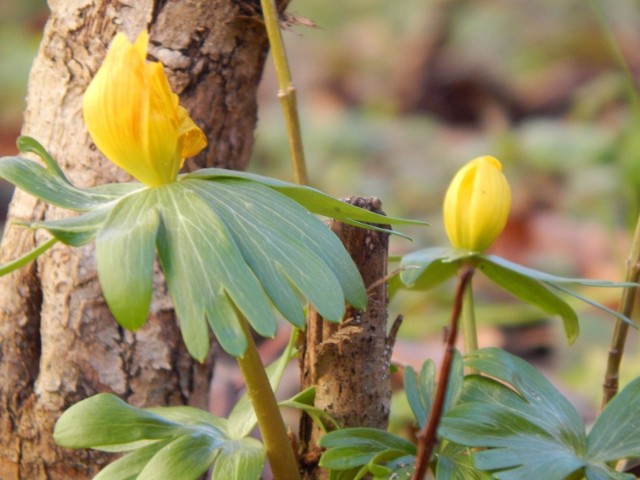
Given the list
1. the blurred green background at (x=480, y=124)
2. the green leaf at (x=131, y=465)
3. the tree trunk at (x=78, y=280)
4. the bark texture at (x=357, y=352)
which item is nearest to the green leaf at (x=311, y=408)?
the bark texture at (x=357, y=352)

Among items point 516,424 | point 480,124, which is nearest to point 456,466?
point 516,424

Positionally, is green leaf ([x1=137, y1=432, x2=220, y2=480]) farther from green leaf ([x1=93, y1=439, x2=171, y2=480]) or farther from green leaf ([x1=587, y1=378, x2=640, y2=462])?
green leaf ([x1=587, y1=378, x2=640, y2=462])

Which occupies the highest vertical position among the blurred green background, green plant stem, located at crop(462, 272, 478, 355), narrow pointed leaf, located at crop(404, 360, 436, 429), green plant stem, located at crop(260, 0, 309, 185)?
the blurred green background

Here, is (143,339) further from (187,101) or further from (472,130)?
(472,130)

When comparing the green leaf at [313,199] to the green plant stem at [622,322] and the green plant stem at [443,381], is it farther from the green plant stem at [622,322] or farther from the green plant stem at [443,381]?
the green plant stem at [622,322]

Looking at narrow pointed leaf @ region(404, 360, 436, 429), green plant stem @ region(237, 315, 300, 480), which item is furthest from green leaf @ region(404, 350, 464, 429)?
green plant stem @ region(237, 315, 300, 480)

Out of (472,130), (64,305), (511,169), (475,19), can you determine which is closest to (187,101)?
(64,305)

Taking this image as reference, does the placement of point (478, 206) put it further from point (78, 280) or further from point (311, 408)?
point (78, 280)
